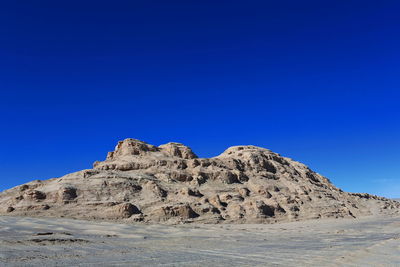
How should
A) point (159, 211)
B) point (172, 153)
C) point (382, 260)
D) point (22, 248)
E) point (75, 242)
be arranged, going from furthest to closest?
1. point (172, 153)
2. point (159, 211)
3. point (75, 242)
4. point (22, 248)
5. point (382, 260)

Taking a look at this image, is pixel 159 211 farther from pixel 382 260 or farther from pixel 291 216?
pixel 382 260

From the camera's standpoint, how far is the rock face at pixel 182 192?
44188mm

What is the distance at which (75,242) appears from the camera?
20.8 m

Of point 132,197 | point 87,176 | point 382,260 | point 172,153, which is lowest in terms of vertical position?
point 382,260

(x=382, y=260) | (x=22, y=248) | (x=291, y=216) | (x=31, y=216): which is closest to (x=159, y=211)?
(x=31, y=216)

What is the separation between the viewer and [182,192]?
5203cm

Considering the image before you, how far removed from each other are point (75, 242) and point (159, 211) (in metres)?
23.6

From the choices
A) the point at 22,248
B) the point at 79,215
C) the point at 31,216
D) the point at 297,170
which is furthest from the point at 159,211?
the point at 297,170

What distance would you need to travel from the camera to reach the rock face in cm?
4419

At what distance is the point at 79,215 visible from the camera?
138 ft

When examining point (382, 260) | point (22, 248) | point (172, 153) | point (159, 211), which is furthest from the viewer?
point (172, 153)

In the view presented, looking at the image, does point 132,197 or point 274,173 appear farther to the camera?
point 274,173

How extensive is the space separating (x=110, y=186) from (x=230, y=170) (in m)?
24.7

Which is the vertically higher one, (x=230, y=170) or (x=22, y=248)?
(x=230, y=170)
